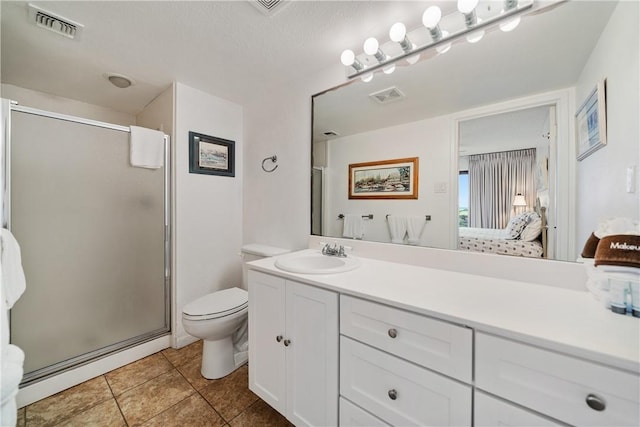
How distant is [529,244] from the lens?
1.06m

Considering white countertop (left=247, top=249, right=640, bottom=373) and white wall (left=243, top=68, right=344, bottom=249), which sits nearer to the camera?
white countertop (left=247, top=249, right=640, bottom=373)

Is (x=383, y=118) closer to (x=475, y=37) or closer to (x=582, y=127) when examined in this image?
(x=475, y=37)

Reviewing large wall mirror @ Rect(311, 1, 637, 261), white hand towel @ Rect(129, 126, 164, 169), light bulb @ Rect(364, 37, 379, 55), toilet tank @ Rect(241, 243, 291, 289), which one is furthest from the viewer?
toilet tank @ Rect(241, 243, 291, 289)

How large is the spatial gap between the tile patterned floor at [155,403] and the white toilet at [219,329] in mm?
77

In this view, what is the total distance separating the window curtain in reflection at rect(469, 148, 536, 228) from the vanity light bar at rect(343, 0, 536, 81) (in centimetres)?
57

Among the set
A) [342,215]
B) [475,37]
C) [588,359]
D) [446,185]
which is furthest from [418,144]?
[588,359]

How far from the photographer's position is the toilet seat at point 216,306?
1504 mm

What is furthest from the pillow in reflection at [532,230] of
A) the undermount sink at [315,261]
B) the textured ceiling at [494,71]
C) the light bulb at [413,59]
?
the light bulb at [413,59]

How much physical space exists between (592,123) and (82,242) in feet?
9.00

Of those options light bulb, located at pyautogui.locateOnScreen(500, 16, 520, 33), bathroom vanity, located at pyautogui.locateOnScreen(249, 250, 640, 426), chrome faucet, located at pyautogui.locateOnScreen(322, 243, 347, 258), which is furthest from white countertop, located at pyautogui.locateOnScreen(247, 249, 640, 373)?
light bulb, located at pyautogui.locateOnScreen(500, 16, 520, 33)

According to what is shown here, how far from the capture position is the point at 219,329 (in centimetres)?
153

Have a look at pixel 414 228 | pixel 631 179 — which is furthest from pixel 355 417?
pixel 631 179

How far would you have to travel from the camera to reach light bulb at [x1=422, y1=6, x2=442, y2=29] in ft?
3.59

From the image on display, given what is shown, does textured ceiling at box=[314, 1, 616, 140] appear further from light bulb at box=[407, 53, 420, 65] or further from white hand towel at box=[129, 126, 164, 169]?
white hand towel at box=[129, 126, 164, 169]
